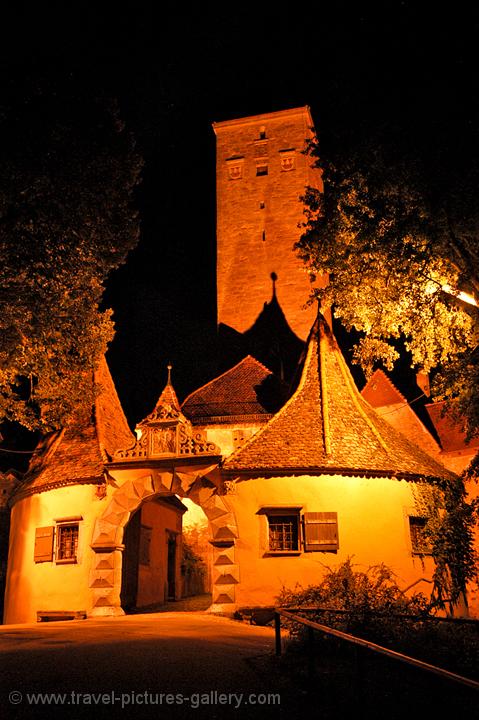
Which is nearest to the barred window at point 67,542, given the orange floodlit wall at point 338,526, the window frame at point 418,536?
the orange floodlit wall at point 338,526

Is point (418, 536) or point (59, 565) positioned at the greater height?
point (418, 536)

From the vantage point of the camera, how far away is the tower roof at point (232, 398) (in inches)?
1038

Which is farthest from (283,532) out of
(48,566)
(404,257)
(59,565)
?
(404,257)

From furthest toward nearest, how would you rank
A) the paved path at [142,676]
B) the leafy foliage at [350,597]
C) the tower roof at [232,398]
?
1. the tower roof at [232,398]
2. the leafy foliage at [350,597]
3. the paved path at [142,676]

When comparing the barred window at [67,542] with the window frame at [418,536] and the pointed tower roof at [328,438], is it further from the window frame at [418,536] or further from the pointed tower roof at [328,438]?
the window frame at [418,536]

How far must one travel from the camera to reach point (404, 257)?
14398 millimetres

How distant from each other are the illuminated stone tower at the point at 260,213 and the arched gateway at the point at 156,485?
1798 centimetres

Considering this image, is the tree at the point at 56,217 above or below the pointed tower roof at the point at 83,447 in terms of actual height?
above

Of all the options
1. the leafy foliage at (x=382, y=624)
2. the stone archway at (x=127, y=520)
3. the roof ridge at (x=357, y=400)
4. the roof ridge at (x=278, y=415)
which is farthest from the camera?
the roof ridge at (x=357, y=400)

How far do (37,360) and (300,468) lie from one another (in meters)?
6.97

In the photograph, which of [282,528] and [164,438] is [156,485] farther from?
[282,528]

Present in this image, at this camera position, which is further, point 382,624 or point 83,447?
point 83,447

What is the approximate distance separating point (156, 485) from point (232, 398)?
910 centimetres

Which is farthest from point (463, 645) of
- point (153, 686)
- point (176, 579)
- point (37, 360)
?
point (176, 579)
